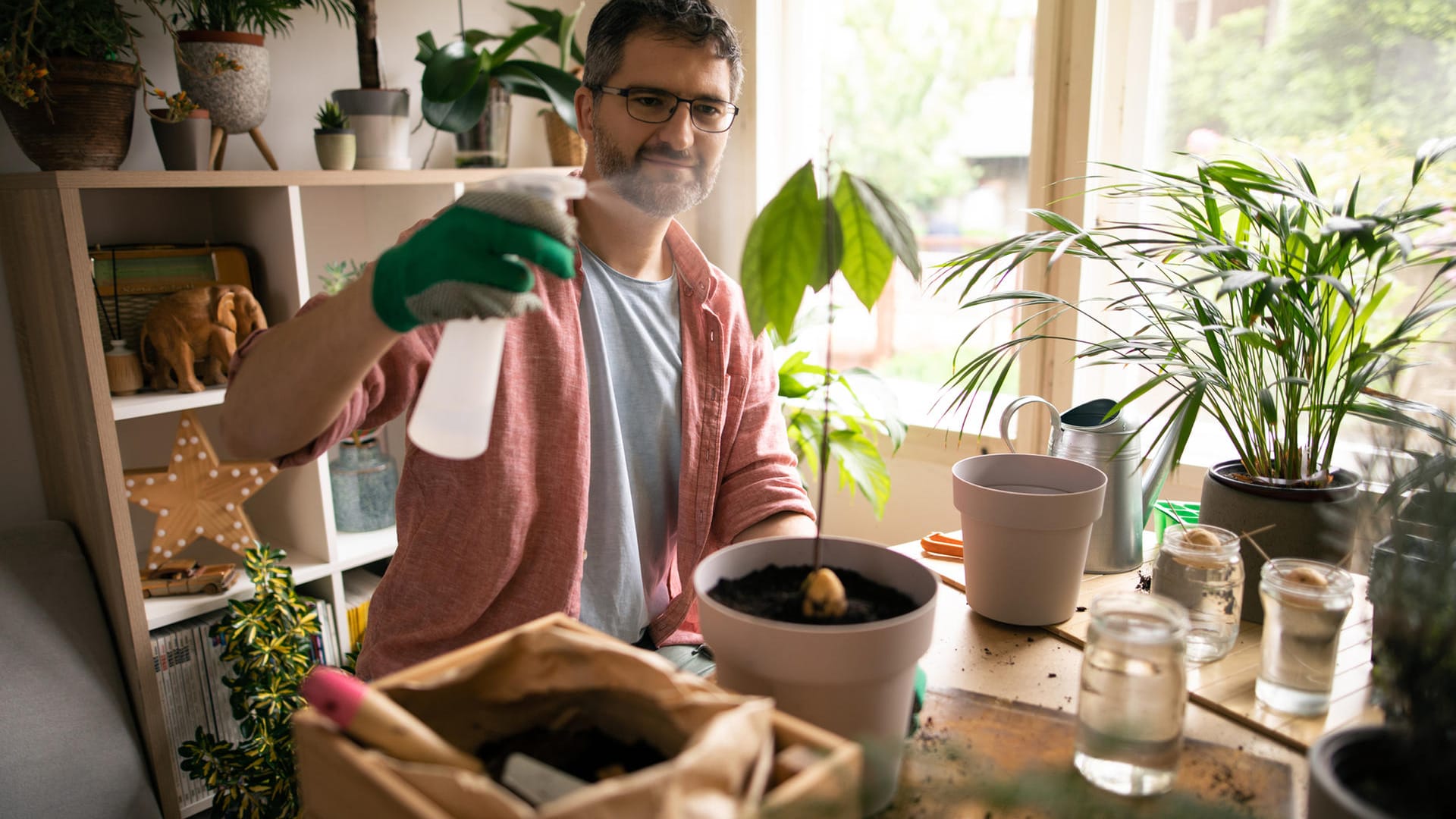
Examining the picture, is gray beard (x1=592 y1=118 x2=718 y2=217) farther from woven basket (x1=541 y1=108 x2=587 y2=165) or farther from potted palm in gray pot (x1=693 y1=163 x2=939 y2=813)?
woven basket (x1=541 y1=108 x2=587 y2=165)

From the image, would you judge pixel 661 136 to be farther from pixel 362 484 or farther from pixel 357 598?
pixel 357 598

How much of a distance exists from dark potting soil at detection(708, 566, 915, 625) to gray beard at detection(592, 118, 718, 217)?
2.50 feet

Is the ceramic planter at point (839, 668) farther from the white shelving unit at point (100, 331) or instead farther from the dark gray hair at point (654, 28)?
the white shelving unit at point (100, 331)

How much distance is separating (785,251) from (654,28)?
2.53 feet

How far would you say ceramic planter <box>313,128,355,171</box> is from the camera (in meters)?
1.86

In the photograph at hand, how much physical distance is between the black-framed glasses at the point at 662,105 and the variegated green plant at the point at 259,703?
3.61 ft

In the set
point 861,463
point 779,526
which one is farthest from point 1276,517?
point 861,463

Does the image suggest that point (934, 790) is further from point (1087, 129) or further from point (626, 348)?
point (1087, 129)

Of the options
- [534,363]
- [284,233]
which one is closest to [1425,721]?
[534,363]

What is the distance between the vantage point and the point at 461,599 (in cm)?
124

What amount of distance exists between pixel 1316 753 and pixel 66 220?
5.74 ft

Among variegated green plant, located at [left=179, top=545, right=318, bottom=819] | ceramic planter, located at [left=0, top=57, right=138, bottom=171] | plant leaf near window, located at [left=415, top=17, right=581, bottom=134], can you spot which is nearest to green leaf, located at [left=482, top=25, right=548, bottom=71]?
plant leaf near window, located at [left=415, top=17, right=581, bottom=134]

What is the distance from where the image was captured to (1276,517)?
1015 mm

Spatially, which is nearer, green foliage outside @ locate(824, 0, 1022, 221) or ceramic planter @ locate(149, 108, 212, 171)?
ceramic planter @ locate(149, 108, 212, 171)
